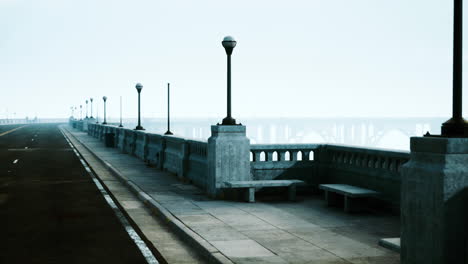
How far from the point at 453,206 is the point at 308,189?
877 cm

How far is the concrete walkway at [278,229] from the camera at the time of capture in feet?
25.7

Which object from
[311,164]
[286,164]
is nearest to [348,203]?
[311,164]

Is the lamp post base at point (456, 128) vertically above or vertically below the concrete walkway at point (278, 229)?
above

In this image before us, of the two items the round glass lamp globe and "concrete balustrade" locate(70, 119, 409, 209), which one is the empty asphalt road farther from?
the round glass lamp globe

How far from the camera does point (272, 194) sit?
14.0 meters

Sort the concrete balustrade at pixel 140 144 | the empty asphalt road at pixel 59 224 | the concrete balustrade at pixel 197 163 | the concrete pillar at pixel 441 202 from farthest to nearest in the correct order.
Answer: the concrete balustrade at pixel 140 144 → the concrete balustrade at pixel 197 163 → the empty asphalt road at pixel 59 224 → the concrete pillar at pixel 441 202

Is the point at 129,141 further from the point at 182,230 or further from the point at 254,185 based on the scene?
the point at 182,230

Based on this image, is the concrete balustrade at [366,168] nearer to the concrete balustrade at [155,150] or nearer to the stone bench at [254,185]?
the stone bench at [254,185]

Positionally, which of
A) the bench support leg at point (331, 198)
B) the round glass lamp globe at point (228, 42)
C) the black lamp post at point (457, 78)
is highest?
the round glass lamp globe at point (228, 42)

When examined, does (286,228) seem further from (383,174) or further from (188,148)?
(188,148)

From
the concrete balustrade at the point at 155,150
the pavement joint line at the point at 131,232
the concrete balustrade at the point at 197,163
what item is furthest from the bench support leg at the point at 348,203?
the concrete balustrade at the point at 155,150

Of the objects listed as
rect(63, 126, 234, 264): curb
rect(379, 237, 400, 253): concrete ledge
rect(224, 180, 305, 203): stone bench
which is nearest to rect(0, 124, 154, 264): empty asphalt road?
rect(63, 126, 234, 264): curb

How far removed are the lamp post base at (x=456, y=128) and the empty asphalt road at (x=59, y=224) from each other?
4.61 meters

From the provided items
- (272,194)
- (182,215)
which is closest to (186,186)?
(272,194)
